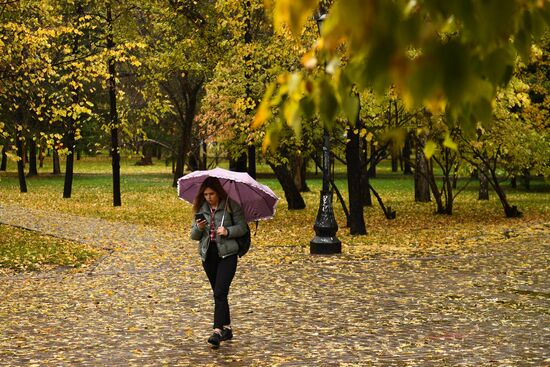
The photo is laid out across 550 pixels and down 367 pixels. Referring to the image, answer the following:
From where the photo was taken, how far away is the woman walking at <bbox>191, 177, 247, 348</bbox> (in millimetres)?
9695

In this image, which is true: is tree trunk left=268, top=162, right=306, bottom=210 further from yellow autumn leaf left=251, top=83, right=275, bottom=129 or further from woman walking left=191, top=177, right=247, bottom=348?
yellow autumn leaf left=251, top=83, right=275, bottom=129

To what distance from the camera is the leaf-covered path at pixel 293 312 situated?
9.30 metres

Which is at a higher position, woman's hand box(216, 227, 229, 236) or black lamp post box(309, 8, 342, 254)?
woman's hand box(216, 227, 229, 236)

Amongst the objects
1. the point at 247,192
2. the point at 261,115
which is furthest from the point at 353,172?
the point at 261,115

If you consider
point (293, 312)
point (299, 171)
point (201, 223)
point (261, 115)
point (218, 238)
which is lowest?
point (293, 312)

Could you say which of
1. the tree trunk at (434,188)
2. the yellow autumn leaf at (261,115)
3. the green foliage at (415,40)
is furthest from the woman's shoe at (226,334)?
the tree trunk at (434,188)

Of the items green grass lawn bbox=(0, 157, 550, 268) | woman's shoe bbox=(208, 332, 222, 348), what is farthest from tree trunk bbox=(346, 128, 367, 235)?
woman's shoe bbox=(208, 332, 222, 348)

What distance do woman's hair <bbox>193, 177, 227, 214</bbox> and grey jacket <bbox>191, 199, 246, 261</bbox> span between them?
1.9 inches

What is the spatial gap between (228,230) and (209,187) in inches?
21.2

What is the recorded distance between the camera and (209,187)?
9898 mm

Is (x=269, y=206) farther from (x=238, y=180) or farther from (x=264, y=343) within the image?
(x=264, y=343)

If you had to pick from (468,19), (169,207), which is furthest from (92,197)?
(468,19)

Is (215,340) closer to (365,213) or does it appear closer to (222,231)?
(222,231)

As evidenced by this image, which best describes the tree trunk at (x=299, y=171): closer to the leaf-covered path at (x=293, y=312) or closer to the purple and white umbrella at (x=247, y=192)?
the leaf-covered path at (x=293, y=312)
